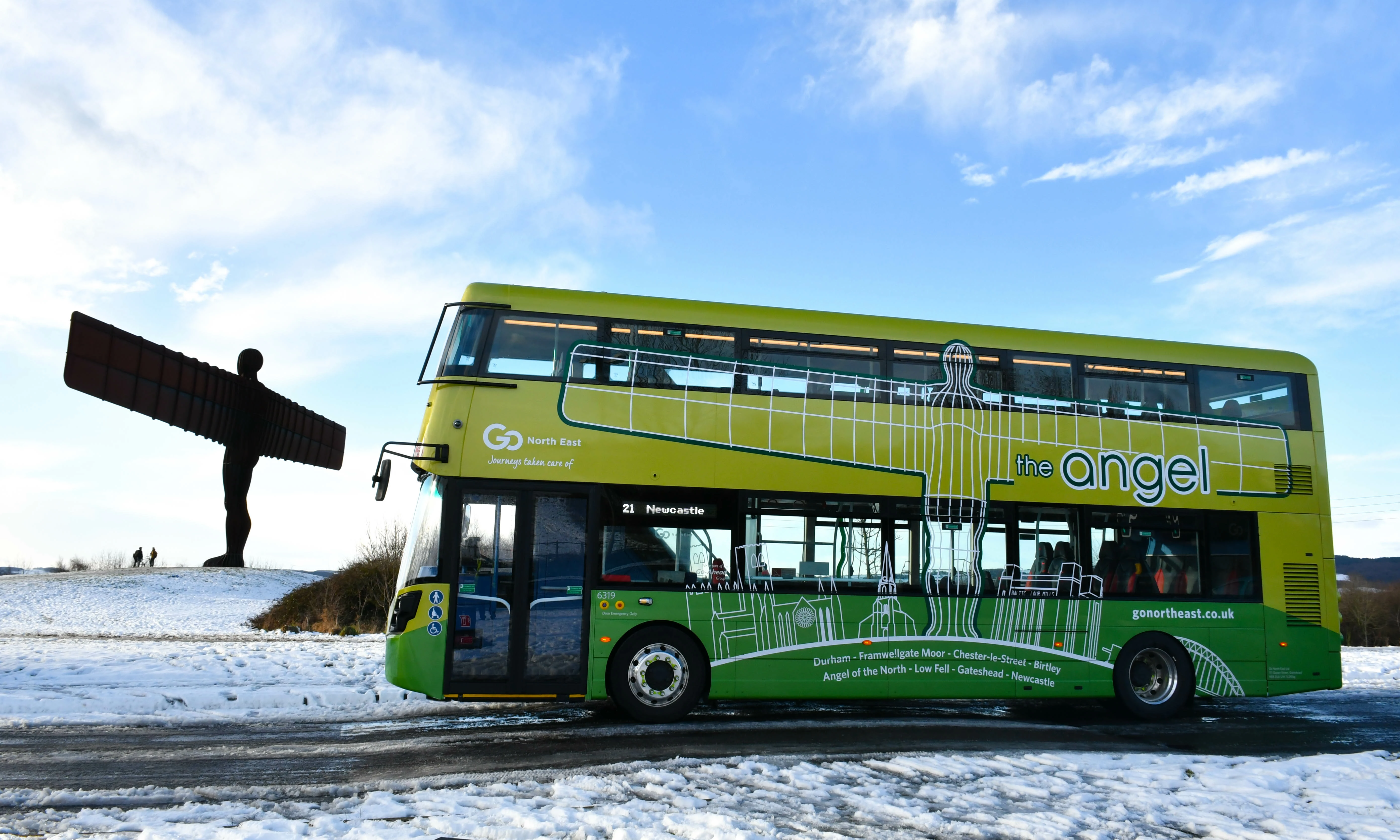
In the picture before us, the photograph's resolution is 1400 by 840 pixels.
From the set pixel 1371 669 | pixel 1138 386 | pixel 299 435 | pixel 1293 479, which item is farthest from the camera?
pixel 299 435

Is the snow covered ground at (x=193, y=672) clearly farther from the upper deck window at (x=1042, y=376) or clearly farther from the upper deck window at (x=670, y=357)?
the upper deck window at (x=1042, y=376)

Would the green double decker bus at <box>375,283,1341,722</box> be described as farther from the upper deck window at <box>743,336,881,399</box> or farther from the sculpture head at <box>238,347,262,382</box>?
the sculpture head at <box>238,347,262,382</box>

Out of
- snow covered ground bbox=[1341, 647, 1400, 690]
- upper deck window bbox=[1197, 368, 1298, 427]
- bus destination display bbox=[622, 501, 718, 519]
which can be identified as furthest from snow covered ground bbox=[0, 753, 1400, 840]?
snow covered ground bbox=[1341, 647, 1400, 690]

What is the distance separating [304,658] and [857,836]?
11.4 metres

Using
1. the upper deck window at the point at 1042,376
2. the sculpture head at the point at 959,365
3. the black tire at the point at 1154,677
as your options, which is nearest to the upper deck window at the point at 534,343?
the sculpture head at the point at 959,365

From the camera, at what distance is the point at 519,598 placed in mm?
9156

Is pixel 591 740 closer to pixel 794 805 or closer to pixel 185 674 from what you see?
pixel 794 805

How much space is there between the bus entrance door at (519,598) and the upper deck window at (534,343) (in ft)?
4.41

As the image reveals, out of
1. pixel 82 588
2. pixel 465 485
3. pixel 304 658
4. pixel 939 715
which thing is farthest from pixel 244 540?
pixel 939 715

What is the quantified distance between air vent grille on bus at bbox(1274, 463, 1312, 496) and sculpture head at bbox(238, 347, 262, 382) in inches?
1082

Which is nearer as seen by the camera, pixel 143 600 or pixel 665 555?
pixel 665 555

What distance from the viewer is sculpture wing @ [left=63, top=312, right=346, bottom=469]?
21.5 meters

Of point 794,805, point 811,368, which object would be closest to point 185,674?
point 811,368

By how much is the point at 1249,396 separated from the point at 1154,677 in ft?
12.7
